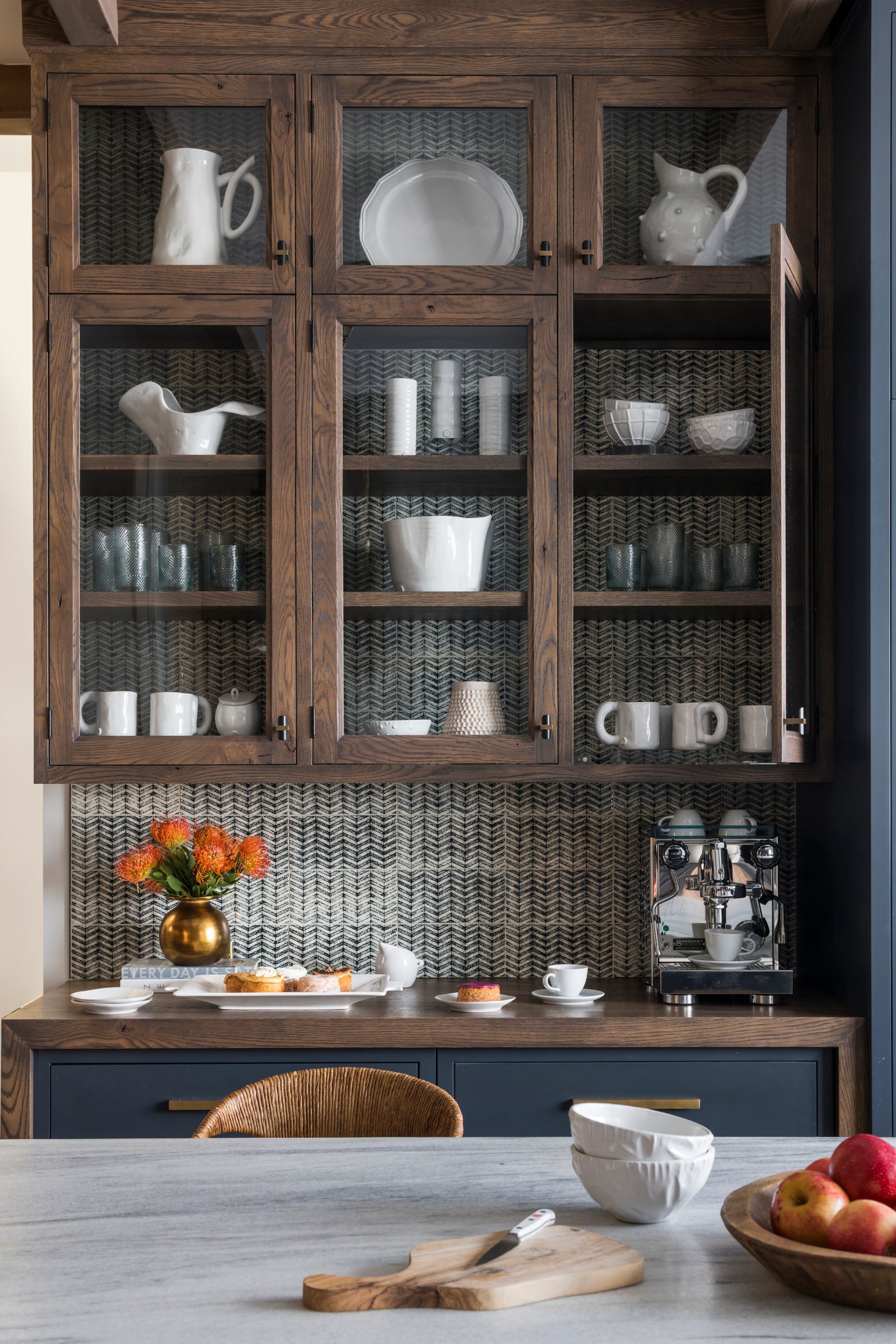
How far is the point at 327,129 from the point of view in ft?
7.68

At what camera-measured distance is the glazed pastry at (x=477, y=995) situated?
7.23ft

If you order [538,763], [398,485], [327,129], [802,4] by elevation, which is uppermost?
[802,4]

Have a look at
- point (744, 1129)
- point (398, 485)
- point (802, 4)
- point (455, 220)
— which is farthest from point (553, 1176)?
point (802, 4)

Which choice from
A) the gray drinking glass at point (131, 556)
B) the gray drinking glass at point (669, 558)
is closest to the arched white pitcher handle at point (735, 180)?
the gray drinking glass at point (669, 558)

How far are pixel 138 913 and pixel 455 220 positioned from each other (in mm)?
1603

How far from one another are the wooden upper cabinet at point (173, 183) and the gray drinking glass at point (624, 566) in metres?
0.82

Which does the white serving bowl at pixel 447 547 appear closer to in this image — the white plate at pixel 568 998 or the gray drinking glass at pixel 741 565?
the gray drinking glass at pixel 741 565

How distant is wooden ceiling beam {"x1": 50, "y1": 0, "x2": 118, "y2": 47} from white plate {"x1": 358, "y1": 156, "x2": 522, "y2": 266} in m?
0.57

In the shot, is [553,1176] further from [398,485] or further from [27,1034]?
[398,485]

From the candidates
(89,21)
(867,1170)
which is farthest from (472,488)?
(867,1170)

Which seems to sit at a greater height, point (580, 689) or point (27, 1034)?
point (580, 689)

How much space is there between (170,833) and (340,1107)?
94 cm

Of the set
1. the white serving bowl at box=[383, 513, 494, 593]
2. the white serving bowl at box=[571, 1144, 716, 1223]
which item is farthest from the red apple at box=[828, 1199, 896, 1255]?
the white serving bowl at box=[383, 513, 494, 593]

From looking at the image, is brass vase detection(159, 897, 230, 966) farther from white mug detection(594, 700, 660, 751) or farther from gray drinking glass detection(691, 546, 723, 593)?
gray drinking glass detection(691, 546, 723, 593)
